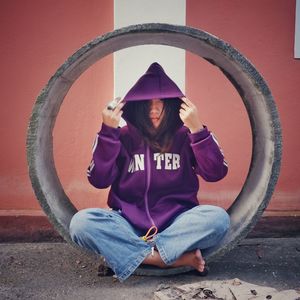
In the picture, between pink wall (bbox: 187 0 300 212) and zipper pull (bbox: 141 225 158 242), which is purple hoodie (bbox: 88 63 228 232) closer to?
zipper pull (bbox: 141 225 158 242)

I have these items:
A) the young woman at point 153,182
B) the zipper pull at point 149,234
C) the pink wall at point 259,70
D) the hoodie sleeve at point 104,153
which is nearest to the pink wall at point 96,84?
the pink wall at point 259,70

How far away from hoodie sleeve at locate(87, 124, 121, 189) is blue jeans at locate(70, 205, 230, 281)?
234 millimetres

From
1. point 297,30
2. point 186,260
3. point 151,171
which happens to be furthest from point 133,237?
point 297,30

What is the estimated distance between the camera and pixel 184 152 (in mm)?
3334

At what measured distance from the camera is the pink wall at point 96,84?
397 centimetres

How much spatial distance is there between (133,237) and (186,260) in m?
0.35

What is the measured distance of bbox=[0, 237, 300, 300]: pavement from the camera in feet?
9.68

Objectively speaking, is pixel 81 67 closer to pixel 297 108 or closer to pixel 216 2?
pixel 216 2

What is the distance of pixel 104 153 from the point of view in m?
3.14

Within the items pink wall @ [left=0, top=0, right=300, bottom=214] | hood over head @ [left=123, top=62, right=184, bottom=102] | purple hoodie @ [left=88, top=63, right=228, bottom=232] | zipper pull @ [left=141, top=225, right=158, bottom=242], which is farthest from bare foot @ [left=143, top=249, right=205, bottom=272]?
pink wall @ [left=0, top=0, right=300, bottom=214]

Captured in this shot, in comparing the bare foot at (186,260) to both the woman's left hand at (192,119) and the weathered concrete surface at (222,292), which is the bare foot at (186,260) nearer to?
the weathered concrete surface at (222,292)

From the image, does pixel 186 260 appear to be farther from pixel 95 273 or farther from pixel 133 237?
pixel 95 273

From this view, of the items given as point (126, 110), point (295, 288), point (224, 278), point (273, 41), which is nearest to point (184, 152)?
point (126, 110)

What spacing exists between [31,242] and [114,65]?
1513 millimetres
